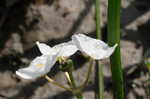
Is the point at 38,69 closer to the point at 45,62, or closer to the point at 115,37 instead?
the point at 45,62

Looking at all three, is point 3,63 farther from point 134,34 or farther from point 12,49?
point 134,34

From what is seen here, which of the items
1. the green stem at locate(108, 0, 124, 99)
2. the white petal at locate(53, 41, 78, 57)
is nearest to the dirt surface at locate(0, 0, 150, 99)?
the green stem at locate(108, 0, 124, 99)

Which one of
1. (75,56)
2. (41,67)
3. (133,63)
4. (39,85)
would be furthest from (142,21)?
(41,67)

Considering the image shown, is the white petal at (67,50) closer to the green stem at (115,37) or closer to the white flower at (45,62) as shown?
the white flower at (45,62)

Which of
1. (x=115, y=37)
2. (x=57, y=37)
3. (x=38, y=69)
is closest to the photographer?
(x=38, y=69)

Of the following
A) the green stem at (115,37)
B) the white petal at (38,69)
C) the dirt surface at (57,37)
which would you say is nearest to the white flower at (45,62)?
the white petal at (38,69)

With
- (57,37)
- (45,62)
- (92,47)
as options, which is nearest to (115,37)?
(92,47)

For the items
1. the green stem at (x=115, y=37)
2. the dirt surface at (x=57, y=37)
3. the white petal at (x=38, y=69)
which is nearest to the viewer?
the white petal at (x=38, y=69)
